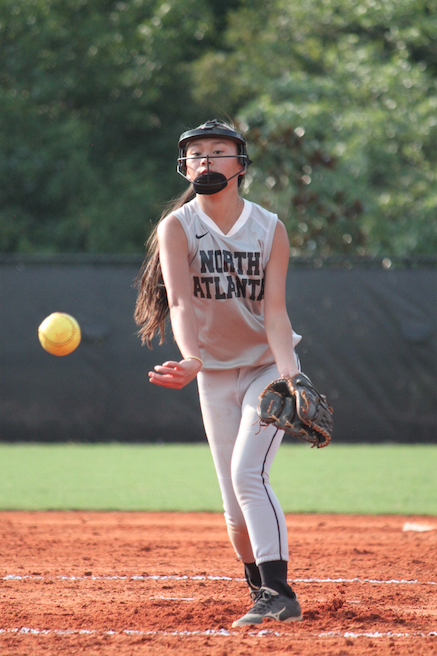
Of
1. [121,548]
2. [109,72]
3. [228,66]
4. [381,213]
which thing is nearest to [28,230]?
[109,72]

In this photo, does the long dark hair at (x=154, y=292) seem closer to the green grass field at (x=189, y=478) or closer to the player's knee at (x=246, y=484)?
the player's knee at (x=246, y=484)

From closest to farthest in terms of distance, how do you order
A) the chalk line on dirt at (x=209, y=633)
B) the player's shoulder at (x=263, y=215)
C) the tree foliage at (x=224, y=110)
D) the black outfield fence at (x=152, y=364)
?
the chalk line on dirt at (x=209, y=633) → the player's shoulder at (x=263, y=215) → the black outfield fence at (x=152, y=364) → the tree foliage at (x=224, y=110)

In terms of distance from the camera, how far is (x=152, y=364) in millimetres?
9328

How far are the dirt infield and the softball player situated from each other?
9.8 inches

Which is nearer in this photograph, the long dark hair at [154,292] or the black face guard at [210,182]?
the black face guard at [210,182]

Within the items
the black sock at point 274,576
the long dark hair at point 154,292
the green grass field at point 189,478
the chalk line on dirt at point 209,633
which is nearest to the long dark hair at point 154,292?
the long dark hair at point 154,292

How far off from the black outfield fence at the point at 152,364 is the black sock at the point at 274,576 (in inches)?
258

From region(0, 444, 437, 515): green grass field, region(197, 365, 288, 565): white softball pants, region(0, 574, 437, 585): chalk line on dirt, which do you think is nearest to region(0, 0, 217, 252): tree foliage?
region(0, 444, 437, 515): green grass field

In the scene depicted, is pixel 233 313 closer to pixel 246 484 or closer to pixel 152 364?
pixel 246 484

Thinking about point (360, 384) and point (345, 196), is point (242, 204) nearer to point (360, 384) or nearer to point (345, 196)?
point (360, 384)

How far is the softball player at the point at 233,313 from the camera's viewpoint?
2.79m

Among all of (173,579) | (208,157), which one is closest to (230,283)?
(208,157)

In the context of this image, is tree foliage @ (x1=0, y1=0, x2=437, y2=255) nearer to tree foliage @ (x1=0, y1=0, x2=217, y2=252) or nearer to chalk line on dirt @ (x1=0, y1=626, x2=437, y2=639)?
tree foliage @ (x1=0, y1=0, x2=217, y2=252)

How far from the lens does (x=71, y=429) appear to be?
9.34 m
